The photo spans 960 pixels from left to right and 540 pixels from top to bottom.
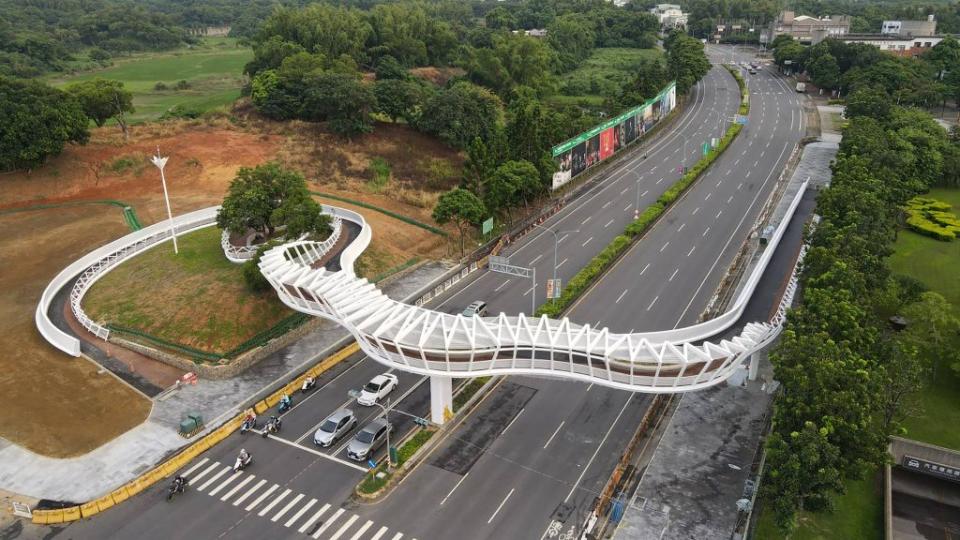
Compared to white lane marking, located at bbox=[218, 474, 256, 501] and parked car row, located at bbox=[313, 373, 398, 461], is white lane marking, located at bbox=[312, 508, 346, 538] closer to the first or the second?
parked car row, located at bbox=[313, 373, 398, 461]

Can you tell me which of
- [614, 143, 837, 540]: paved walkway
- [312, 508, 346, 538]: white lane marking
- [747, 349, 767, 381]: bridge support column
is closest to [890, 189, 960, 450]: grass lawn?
[747, 349, 767, 381]: bridge support column

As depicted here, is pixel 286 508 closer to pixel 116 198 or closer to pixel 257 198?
pixel 257 198

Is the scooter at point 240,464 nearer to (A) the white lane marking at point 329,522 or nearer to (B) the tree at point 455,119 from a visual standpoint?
(A) the white lane marking at point 329,522

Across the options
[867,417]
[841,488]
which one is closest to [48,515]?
[841,488]

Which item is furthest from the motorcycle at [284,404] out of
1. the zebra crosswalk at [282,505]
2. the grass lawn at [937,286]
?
the grass lawn at [937,286]

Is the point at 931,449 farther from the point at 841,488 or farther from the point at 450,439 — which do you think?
the point at 450,439
